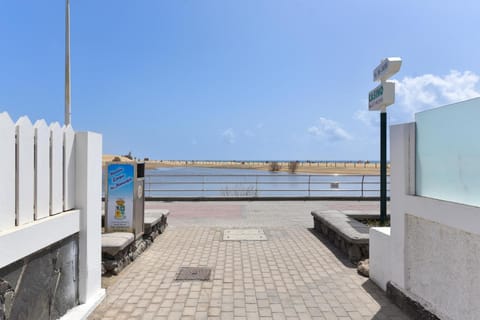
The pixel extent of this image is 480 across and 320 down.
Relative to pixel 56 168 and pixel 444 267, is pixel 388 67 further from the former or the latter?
pixel 56 168

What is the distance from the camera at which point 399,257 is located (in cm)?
430

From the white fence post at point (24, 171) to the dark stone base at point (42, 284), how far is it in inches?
14.3

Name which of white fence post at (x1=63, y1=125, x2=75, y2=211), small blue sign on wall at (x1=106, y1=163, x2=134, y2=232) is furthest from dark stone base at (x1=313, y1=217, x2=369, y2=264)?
white fence post at (x1=63, y1=125, x2=75, y2=211)

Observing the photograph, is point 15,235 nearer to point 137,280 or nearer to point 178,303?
point 178,303

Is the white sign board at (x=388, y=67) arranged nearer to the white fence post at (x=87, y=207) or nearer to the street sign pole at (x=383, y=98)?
the street sign pole at (x=383, y=98)

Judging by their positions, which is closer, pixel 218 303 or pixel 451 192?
pixel 451 192

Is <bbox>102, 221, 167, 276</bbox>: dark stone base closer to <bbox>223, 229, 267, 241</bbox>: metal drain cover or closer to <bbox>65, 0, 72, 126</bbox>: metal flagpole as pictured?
<bbox>223, 229, 267, 241</bbox>: metal drain cover

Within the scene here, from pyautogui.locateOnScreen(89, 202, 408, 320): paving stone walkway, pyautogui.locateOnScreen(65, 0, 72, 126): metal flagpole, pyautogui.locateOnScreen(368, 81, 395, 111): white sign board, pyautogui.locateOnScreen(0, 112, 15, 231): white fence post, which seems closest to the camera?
pyautogui.locateOnScreen(0, 112, 15, 231): white fence post

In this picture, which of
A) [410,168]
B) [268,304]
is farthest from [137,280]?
[410,168]

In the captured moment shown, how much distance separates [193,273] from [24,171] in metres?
3.24

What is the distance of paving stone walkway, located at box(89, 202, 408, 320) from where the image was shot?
4172 mm

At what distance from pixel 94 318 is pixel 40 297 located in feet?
3.06

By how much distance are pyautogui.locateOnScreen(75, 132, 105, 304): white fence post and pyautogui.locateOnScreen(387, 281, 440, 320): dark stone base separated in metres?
3.38

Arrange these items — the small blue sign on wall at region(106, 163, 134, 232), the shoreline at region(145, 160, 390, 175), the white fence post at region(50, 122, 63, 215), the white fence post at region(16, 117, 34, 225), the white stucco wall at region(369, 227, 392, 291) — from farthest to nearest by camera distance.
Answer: the shoreline at region(145, 160, 390, 175) < the small blue sign on wall at region(106, 163, 134, 232) < the white stucco wall at region(369, 227, 392, 291) < the white fence post at region(50, 122, 63, 215) < the white fence post at region(16, 117, 34, 225)
